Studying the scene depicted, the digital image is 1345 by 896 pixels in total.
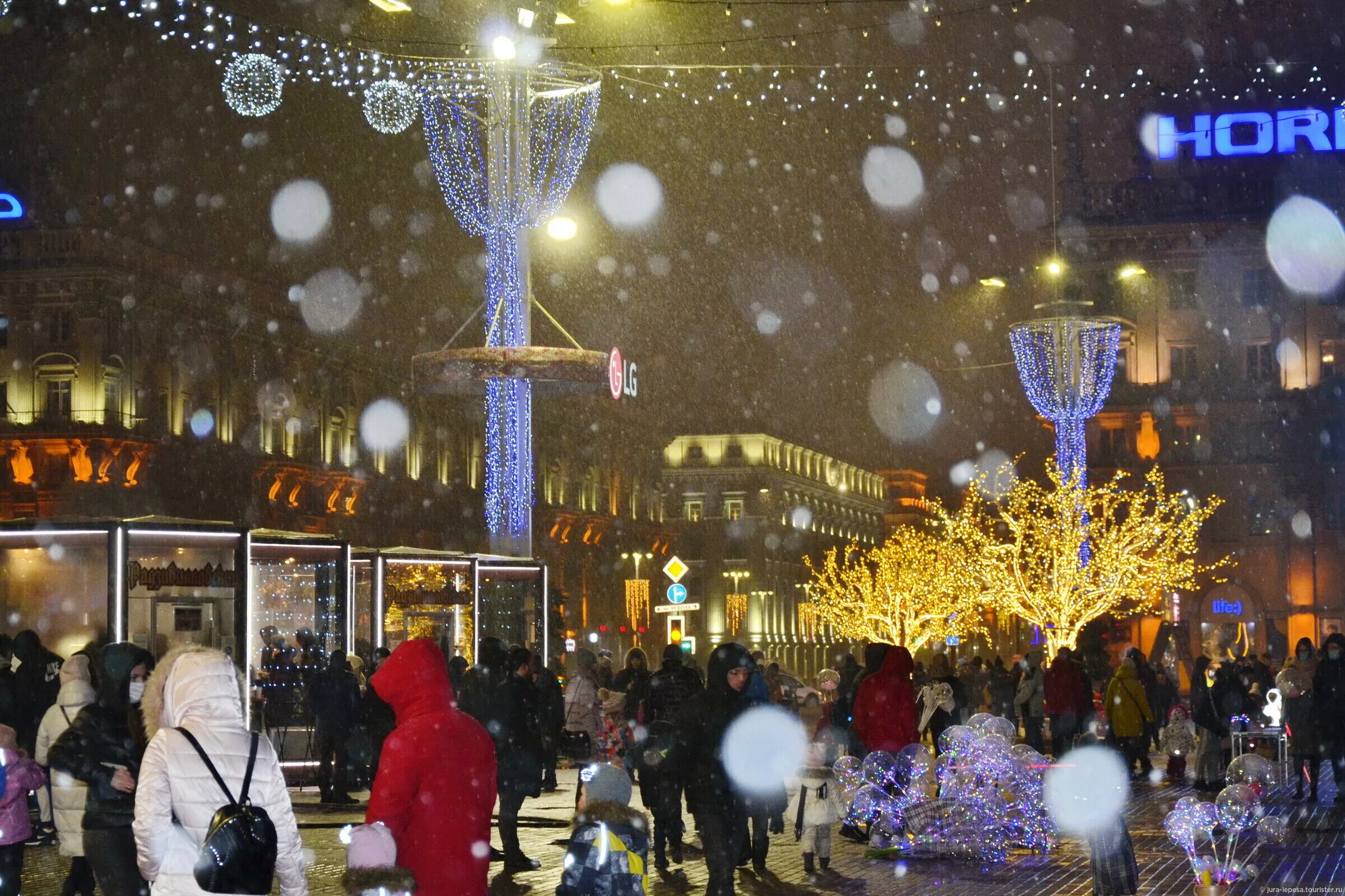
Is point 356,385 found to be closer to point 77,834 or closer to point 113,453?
point 113,453

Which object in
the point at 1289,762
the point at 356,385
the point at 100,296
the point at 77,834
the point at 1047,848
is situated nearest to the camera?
the point at 77,834

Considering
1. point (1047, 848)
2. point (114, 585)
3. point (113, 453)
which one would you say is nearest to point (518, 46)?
point (114, 585)

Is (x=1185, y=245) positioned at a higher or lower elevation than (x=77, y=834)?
higher

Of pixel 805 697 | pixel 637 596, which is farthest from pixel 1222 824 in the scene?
pixel 637 596

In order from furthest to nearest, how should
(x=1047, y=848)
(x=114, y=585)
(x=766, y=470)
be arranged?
(x=766, y=470) < (x=114, y=585) < (x=1047, y=848)

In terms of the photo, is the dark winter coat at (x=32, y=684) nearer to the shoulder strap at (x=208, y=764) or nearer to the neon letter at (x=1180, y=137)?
the shoulder strap at (x=208, y=764)

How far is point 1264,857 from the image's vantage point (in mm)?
14375

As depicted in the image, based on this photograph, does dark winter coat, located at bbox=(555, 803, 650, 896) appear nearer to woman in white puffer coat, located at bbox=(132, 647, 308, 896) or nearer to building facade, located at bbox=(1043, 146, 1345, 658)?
woman in white puffer coat, located at bbox=(132, 647, 308, 896)

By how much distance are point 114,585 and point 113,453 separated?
30.0 meters

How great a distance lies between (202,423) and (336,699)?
33.4 metres

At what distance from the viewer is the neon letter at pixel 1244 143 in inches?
2598

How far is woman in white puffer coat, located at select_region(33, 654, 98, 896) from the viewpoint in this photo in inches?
381

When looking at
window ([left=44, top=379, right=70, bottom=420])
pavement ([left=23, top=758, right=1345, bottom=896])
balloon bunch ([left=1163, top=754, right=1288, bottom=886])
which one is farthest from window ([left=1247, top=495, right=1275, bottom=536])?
balloon bunch ([left=1163, top=754, right=1288, bottom=886])

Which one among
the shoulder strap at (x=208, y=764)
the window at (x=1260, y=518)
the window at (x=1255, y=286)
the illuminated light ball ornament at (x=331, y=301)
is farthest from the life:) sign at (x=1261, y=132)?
the shoulder strap at (x=208, y=764)
